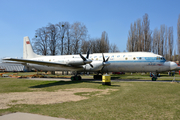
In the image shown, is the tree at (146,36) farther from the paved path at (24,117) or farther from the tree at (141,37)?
the paved path at (24,117)

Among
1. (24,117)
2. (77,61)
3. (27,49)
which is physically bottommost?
(24,117)

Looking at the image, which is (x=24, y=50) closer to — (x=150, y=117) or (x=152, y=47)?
(x=150, y=117)

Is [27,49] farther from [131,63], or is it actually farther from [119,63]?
[131,63]

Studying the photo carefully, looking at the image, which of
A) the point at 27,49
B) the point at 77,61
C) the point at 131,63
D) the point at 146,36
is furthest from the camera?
the point at 146,36

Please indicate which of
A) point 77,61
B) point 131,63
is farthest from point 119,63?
point 77,61

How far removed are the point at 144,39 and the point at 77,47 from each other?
2401 cm

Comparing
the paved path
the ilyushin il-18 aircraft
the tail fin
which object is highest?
the tail fin

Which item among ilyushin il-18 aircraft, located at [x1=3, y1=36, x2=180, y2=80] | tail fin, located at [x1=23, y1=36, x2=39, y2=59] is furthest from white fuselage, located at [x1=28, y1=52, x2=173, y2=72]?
tail fin, located at [x1=23, y1=36, x2=39, y2=59]

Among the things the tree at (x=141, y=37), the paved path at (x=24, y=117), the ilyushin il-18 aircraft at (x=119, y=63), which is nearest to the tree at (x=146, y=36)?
the tree at (x=141, y=37)

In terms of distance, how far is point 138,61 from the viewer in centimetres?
2238

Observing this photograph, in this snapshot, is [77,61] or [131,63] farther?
[131,63]

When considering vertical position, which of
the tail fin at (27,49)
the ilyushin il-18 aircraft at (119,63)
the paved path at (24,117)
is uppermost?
the tail fin at (27,49)

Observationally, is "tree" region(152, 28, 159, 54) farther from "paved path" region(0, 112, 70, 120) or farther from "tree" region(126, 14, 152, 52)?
"paved path" region(0, 112, 70, 120)

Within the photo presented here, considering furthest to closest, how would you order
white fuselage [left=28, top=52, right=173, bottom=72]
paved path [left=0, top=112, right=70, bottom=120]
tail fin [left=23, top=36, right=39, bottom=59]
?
tail fin [left=23, top=36, right=39, bottom=59], white fuselage [left=28, top=52, right=173, bottom=72], paved path [left=0, top=112, right=70, bottom=120]
